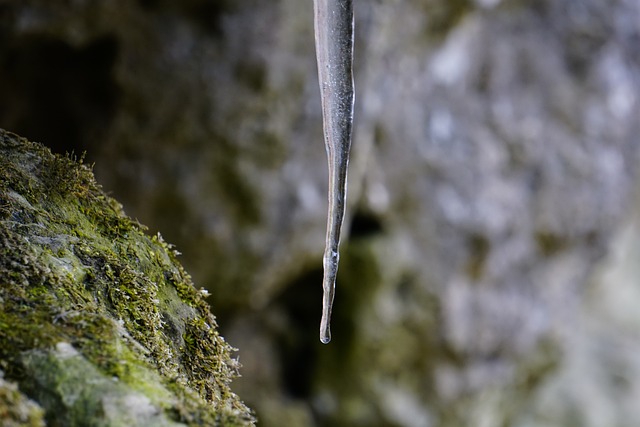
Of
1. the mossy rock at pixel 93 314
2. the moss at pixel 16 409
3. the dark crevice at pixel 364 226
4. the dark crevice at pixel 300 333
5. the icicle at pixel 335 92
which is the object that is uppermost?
the dark crevice at pixel 364 226

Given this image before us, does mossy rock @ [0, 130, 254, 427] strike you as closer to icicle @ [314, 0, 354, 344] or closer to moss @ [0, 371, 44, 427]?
moss @ [0, 371, 44, 427]

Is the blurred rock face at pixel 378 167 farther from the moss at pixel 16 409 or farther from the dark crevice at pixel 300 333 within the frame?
the moss at pixel 16 409

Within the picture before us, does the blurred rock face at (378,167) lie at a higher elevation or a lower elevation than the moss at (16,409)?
higher

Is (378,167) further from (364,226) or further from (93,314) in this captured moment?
(93,314)

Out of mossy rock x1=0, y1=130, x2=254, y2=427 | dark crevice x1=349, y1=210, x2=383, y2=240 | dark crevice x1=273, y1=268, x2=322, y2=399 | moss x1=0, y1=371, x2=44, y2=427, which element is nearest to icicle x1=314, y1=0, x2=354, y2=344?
mossy rock x1=0, y1=130, x2=254, y2=427

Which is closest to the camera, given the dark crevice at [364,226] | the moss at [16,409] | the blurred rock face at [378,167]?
the moss at [16,409]

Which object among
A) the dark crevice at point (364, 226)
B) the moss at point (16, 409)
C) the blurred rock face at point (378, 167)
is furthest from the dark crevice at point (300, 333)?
the moss at point (16, 409)
